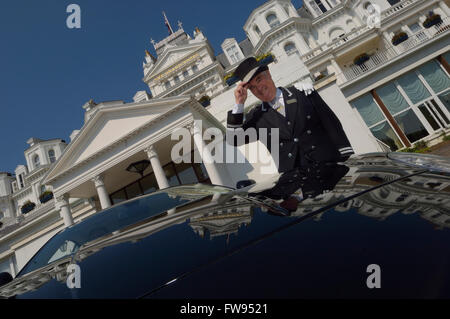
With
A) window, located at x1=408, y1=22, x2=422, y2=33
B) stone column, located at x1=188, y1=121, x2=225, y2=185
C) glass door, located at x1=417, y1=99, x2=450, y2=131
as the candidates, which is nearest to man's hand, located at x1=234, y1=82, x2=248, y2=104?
stone column, located at x1=188, y1=121, x2=225, y2=185

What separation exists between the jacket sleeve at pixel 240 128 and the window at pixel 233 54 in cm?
2896

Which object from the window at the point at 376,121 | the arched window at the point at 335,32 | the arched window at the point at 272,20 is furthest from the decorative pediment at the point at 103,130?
the arched window at the point at 335,32

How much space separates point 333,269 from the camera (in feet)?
1.93

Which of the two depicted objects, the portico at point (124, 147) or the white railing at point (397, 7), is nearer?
the portico at point (124, 147)

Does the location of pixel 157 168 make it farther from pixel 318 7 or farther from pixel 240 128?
pixel 318 7

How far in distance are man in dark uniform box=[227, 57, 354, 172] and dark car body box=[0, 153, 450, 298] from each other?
1523mm

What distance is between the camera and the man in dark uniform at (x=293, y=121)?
286 cm

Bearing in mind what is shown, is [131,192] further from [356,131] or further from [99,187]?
[356,131]

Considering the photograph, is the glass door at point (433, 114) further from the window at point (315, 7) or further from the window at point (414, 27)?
the window at point (315, 7)

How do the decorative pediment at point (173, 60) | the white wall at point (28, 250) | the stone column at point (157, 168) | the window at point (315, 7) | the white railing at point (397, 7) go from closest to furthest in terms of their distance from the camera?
1. the stone column at point (157, 168)
2. the white wall at point (28, 250)
3. the white railing at point (397, 7)
4. the window at point (315, 7)
5. the decorative pediment at point (173, 60)

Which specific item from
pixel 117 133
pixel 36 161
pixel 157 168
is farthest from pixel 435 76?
pixel 36 161

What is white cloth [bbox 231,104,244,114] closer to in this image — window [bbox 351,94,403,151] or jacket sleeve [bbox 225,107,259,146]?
jacket sleeve [bbox 225,107,259,146]

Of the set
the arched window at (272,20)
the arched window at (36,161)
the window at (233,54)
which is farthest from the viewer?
the arched window at (36,161)
